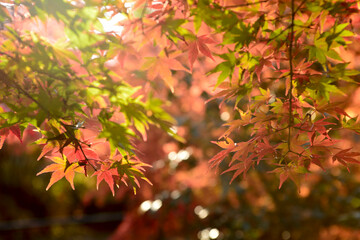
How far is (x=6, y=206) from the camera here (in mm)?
8102

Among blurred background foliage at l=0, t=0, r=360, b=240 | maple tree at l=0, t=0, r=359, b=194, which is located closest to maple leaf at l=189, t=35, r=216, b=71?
maple tree at l=0, t=0, r=359, b=194

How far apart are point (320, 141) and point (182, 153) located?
2594mm

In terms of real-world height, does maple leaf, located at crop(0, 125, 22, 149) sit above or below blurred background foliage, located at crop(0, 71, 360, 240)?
above

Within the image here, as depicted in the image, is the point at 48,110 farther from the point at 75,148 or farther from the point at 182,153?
the point at 182,153

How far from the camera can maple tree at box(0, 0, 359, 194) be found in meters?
0.90

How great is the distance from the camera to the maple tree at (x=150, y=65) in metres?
0.90

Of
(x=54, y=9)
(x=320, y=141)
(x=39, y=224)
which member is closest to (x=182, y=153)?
(x=320, y=141)

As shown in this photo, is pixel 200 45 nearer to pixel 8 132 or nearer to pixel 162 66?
pixel 162 66

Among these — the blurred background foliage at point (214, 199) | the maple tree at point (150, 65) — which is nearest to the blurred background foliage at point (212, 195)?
the blurred background foliage at point (214, 199)

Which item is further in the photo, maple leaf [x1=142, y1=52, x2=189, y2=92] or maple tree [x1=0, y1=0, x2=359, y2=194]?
maple leaf [x1=142, y1=52, x2=189, y2=92]

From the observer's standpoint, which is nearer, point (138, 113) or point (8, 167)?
point (138, 113)

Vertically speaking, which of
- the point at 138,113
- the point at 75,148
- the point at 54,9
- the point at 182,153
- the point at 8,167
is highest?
the point at 54,9

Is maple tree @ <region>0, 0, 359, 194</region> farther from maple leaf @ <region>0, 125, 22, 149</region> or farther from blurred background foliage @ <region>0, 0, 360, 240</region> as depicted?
blurred background foliage @ <region>0, 0, 360, 240</region>

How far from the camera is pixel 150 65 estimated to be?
3.45ft
